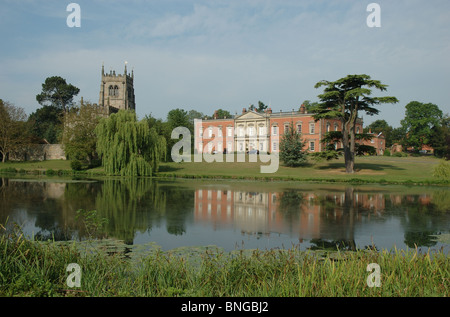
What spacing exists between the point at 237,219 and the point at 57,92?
79757mm

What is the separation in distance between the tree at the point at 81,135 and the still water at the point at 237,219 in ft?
83.4

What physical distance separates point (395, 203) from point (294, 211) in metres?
6.50

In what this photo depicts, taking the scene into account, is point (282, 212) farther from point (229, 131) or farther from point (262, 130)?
point (229, 131)

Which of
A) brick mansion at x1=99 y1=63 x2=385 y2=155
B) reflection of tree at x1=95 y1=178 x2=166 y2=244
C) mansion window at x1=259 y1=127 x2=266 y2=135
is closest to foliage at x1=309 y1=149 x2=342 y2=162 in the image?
brick mansion at x1=99 y1=63 x2=385 y2=155

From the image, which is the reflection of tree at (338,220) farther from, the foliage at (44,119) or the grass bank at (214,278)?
the foliage at (44,119)

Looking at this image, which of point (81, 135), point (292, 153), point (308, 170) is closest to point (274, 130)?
point (292, 153)

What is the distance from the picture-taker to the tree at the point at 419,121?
70875 mm

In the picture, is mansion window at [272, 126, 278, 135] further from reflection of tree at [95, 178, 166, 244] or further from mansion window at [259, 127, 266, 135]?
reflection of tree at [95, 178, 166, 244]

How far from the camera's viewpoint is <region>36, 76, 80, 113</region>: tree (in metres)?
80.6

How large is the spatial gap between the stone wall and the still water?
3888 centimetres

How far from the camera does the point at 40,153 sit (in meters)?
55.3

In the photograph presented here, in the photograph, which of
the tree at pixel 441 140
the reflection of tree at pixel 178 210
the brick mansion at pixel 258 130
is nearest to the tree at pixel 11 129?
the brick mansion at pixel 258 130
